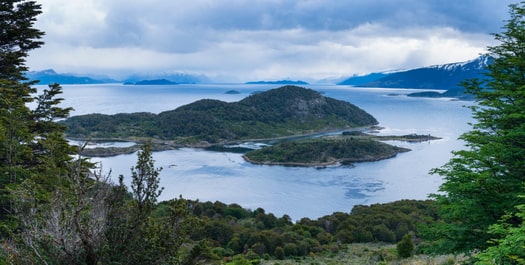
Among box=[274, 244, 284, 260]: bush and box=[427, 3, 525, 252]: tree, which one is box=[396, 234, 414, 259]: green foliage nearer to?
box=[427, 3, 525, 252]: tree

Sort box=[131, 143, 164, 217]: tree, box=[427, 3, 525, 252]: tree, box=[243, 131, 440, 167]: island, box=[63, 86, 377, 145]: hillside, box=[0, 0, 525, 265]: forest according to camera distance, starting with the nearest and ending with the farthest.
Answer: box=[0, 0, 525, 265]: forest → box=[131, 143, 164, 217]: tree → box=[427, 3, 525, 252]: tree → box=[243, 131, 440, 167]: island → box=[63, 86, 377, 145]: hillside

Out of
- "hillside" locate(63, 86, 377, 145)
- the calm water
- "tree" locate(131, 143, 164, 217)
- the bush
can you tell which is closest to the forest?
"tree" locate(131, 143, 164, 217)

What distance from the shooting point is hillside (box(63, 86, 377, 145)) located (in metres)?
124

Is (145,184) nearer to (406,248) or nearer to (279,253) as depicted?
(406,248)

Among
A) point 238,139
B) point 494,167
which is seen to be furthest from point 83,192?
point 238,139

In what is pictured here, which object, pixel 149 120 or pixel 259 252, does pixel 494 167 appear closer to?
pixel 259 252

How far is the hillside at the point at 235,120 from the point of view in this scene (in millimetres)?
124125

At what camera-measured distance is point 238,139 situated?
12625 centimetres

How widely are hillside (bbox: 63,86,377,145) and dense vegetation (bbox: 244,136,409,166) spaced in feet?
Result: 99.9

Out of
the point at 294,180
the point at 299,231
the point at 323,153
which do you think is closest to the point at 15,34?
the point at 299,231

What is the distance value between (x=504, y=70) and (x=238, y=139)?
115 meters

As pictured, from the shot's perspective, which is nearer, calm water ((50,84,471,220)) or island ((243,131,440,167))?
calm water ((50,84,471,220))

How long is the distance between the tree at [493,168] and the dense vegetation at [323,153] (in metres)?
77.7

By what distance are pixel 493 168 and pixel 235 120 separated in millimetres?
133251
